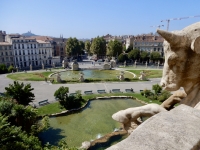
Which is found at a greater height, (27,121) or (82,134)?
(27,121)

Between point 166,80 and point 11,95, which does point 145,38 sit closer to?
point 11,95

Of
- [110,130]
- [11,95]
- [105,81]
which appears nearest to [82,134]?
[110,130]

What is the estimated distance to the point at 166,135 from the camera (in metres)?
2.26

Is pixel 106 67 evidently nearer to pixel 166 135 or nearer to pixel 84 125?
pixel 84 125

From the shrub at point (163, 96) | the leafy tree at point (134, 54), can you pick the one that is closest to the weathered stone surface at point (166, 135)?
the shrub at point (163, 96)

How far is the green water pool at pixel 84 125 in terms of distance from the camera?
15.1 metres

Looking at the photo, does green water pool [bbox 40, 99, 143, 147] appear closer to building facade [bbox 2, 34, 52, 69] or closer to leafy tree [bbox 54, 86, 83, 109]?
leafy tree [bbox 54, 86, 83, 109]

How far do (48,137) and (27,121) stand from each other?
115 inches

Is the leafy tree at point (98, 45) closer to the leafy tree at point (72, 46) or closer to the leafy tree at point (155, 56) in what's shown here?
the leafy tree at point (72, 46)

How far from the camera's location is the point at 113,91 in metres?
28.2

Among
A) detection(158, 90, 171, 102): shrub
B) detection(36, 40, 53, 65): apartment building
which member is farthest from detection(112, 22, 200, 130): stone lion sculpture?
detection(36, 40, 53, 65): apartment building

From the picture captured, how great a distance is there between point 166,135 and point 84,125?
15.9m

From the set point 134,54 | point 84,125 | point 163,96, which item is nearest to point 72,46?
point 134,54

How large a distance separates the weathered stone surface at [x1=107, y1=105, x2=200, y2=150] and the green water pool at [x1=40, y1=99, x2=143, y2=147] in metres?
12.7
